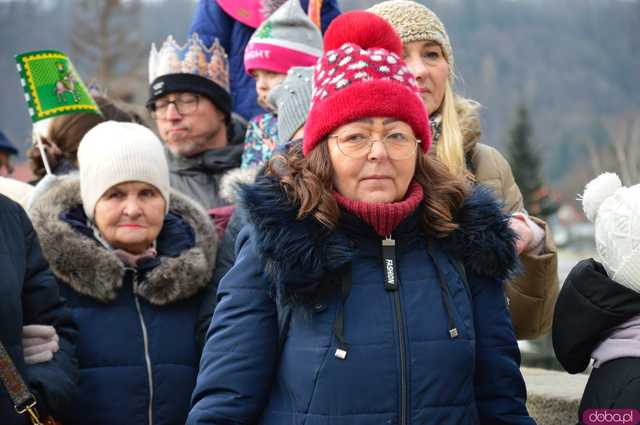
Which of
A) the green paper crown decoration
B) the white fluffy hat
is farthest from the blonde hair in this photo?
the green paper crown decoration

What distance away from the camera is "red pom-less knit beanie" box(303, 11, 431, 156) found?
312 centimetres

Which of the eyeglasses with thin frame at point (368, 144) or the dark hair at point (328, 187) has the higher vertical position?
the eyeglasses with thin frame at point (368, 144)

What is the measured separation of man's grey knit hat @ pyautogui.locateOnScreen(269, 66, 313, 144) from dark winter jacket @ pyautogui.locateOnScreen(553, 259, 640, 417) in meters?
1.48

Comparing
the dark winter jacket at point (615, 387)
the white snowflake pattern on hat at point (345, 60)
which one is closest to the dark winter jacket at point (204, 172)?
the white snowflake pattern on hat at point (345, 60)

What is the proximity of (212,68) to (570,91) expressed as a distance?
7838cm

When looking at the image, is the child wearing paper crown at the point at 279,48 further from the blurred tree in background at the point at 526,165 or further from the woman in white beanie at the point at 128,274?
the blurred tree in background at the point at 526,165

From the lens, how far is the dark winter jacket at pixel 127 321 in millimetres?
3869

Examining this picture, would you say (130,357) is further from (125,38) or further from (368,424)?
(125,38)

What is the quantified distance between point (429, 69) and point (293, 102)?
0.66m

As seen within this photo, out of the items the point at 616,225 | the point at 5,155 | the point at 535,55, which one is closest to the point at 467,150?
the point at 616,225

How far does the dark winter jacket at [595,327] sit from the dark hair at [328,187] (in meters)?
0.54

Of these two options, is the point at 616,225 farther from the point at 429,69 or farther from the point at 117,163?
the point at 117,163

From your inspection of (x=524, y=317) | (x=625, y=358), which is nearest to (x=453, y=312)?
(x=625, y=358)

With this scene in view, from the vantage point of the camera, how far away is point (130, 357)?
153 inches
